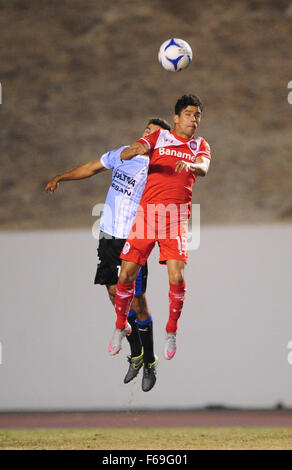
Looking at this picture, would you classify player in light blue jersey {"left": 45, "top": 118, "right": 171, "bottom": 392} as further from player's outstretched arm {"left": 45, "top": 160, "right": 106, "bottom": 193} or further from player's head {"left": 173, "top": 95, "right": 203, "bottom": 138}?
player's head {"left": 173, "top": 95, "right": 203, "bottom": 138}

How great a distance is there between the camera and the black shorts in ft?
24.8

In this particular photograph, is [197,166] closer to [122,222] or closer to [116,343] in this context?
[122,222]

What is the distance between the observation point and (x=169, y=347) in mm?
6887

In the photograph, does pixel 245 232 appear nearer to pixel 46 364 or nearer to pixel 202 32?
pixel 46 364

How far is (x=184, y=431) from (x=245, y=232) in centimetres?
430

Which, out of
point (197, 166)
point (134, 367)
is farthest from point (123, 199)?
point (134, 367)

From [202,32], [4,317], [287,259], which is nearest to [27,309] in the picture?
[4,317]

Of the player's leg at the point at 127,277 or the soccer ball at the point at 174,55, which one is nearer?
the player's leg at the point at 127,277

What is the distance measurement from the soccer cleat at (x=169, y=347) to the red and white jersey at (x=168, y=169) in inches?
48.1

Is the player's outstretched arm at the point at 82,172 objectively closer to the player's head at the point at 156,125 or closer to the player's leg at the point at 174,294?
the player's head at the point at 156,125

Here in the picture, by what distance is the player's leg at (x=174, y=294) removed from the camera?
677 cm

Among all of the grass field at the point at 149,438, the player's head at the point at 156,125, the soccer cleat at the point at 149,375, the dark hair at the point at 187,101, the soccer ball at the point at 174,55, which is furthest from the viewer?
the grass field at the point at 149,438

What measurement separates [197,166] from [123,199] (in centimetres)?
146

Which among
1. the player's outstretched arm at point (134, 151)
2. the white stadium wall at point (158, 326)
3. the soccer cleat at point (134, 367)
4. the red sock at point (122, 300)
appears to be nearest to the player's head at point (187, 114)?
the player's outstretched arm at point (134, 151)
